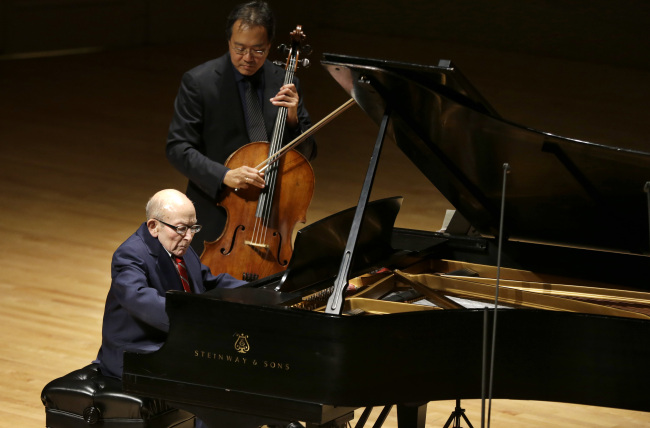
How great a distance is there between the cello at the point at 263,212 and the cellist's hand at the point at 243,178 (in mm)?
53

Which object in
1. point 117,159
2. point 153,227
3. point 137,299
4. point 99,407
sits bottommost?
point 99,407

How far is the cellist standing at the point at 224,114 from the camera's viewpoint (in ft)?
12.5

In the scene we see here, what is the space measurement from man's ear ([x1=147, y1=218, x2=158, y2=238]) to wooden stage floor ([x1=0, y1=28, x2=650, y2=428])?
1122mm

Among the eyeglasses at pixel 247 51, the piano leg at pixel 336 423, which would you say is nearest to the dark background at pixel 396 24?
the eyeglasses at pixel 247 51

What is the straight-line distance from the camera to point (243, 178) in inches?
148

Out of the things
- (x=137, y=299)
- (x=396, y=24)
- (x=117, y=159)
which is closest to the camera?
(x=137, y=299)

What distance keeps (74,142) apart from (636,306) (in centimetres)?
568

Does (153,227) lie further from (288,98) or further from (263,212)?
(288,98)

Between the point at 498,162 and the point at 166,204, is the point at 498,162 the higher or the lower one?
the higher one

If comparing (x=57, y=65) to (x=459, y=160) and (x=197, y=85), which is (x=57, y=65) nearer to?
(x=197, y=85)

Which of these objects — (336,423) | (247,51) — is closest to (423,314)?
(336,423)

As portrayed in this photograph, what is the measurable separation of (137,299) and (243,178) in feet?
2.75

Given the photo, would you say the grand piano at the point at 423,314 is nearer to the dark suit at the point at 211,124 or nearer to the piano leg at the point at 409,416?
the piano leg at the point at 409,416

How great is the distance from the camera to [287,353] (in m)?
2.65
